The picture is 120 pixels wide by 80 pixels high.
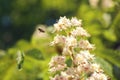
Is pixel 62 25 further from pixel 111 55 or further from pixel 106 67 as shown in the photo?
pixel 111 55

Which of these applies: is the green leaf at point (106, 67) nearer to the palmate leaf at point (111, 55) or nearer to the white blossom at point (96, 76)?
the palmate leaf at point (111, 55)

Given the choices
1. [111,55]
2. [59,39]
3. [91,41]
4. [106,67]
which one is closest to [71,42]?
[59,39]

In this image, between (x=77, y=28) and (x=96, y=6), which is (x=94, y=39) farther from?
(x=77, y=28)

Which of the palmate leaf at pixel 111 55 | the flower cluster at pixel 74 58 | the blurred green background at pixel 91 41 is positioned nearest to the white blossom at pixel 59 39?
the flower cluster at pixel 74 58

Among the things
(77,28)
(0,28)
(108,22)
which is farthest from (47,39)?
(0,28)

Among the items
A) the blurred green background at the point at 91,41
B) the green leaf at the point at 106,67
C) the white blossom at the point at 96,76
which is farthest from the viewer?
the blurred green background at the point at 91,41

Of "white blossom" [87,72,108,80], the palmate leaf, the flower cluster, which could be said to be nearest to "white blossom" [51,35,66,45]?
the flower cluster

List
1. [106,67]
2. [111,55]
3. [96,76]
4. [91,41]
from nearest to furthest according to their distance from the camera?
[96,76], [106,67], [111,55], [91,41]

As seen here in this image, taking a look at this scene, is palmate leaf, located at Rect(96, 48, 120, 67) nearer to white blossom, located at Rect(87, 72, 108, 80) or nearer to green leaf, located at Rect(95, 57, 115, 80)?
green leaf, located at Rect(95, 57, 115, 80)
